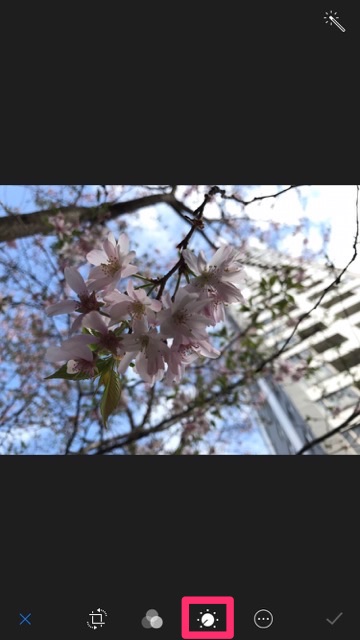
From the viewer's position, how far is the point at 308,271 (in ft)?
12.1

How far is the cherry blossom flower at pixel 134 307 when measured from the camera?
0.65 meters

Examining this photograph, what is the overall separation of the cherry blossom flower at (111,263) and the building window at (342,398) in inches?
121

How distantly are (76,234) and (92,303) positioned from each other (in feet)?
6.43

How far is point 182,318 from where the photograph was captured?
25.4 inches

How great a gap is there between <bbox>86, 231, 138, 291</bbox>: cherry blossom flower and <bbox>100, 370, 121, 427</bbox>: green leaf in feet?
0.55

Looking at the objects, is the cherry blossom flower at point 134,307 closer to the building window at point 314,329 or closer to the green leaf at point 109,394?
the green leaf at point 109,394

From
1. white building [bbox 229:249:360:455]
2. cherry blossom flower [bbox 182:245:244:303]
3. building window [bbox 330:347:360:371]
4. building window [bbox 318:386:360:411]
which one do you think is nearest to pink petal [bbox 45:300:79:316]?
cherry blossom flower [bbox 182:245:244:303]

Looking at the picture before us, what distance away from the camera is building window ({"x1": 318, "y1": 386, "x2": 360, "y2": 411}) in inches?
132

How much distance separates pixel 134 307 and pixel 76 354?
131 mm

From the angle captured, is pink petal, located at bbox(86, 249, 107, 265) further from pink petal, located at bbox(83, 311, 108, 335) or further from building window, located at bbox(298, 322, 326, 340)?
building window, located at bbox(298, 322, 326, 340)
